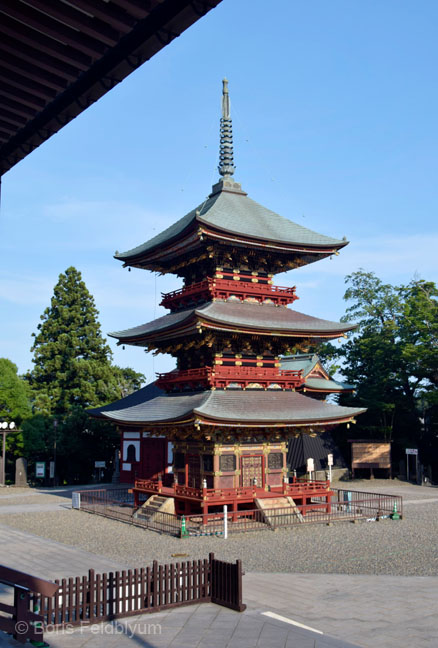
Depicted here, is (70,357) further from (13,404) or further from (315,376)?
(315,376)

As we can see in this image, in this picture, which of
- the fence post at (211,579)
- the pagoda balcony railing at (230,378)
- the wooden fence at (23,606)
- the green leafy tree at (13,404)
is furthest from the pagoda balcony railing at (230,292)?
the green leafy tree at (13,404)

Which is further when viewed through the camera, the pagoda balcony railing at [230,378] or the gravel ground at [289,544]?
the pagoda balcony railing at [230,378]

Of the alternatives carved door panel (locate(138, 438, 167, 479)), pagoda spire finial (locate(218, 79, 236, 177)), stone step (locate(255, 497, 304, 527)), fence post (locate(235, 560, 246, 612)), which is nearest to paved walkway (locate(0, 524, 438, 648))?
fence post (locate(235, 560, 246, 612))

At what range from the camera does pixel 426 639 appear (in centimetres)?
1257

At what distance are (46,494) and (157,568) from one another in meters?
33.3

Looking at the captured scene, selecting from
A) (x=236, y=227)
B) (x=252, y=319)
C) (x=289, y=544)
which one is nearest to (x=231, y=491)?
(x=289, y=544)

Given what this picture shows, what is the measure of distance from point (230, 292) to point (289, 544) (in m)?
14.2

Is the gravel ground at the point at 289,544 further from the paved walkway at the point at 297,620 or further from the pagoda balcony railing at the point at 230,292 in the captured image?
the pagoda balcony railing at the point at 230,292

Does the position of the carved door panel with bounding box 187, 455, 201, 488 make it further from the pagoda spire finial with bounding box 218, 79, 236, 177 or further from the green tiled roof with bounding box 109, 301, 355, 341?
the pagoda spire finial with bounding box 218, 79, 236, 177

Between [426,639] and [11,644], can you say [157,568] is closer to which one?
[11,644]

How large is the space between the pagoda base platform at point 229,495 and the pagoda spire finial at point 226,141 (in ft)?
67.8

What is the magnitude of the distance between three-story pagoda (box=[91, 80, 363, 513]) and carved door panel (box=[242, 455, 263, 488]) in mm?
53

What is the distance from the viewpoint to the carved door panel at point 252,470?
3069 centimetres

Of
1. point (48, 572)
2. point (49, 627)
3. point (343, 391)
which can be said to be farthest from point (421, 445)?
point (49, 627)
